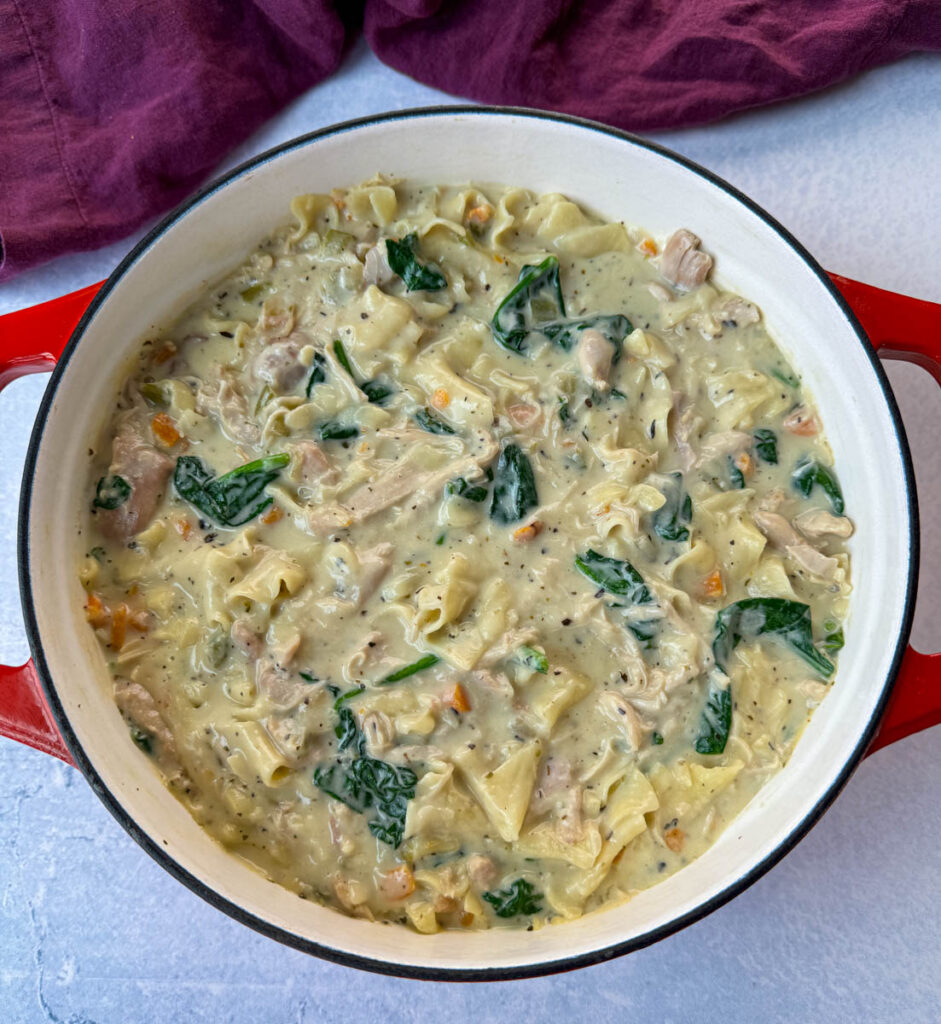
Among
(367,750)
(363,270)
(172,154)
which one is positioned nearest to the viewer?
(367,750)

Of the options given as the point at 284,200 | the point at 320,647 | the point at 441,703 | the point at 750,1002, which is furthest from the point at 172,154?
the point at 750,1002

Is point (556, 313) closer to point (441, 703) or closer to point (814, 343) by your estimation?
point (814, 343)

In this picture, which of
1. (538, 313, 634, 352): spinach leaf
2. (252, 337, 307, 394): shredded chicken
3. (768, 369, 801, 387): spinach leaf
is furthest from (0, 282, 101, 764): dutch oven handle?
(768, 369, 801, 387): spinach leaf

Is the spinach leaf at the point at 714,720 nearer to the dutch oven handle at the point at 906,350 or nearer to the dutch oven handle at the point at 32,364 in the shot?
the dutch oven handle at the point at 906,350

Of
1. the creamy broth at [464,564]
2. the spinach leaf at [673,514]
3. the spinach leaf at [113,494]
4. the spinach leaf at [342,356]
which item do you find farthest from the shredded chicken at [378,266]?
the spinach leaf at [673,514]

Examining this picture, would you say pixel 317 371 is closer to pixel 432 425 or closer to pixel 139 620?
pixel 432 425

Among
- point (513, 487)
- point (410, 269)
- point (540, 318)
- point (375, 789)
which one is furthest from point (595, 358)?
point (375, 789)
